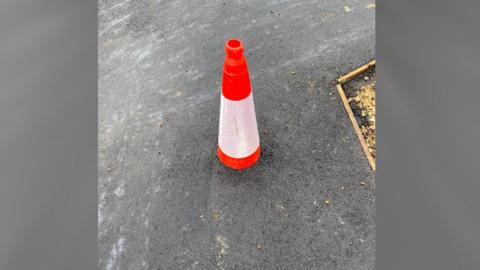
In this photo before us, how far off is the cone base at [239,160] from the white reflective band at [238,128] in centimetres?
4

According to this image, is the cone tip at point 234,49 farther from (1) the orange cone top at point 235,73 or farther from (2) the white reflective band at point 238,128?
(2) the white reflective band at point 238,128

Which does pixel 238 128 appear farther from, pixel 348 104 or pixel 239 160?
pixel 348 104

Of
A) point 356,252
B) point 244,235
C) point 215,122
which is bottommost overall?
point 356,252

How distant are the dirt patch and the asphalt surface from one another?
12 cm

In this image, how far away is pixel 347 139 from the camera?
131 inches

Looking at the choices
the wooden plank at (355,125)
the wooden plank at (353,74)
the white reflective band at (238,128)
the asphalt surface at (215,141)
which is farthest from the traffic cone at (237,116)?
the wooden plank at (353,74)

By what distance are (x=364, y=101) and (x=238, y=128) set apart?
4.23ft

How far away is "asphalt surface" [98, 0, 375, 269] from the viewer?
280 centimetres

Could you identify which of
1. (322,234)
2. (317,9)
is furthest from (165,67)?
(322,234)

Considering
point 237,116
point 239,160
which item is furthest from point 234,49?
point 239,160

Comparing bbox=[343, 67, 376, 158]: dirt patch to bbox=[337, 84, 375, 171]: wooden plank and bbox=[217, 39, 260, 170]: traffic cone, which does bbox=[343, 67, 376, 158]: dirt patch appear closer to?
bbox=[337, 84, 375, 171]: wooden plank

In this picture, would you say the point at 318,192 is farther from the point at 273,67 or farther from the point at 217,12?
the point at 217,12

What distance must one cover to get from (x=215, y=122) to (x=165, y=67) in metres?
0.82

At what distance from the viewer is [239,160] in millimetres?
3096
